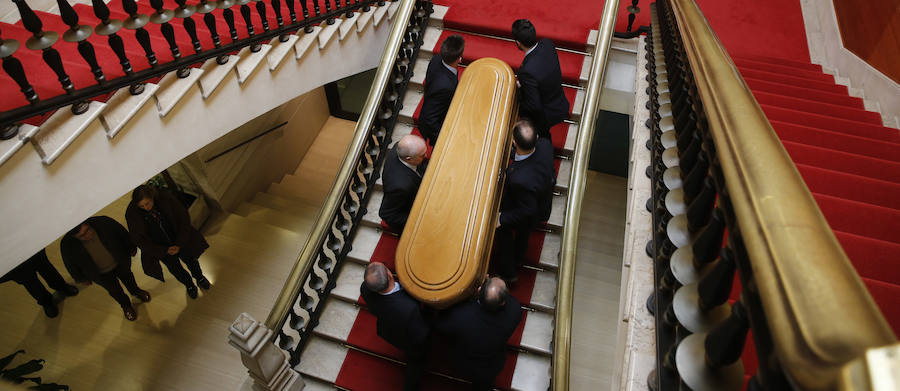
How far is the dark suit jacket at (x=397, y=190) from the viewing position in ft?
11.1

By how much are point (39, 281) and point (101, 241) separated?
1.19 meters

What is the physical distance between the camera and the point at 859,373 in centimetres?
73

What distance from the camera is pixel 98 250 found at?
191 inches

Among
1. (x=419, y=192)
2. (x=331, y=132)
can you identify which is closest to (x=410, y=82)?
(x=419, y=192)

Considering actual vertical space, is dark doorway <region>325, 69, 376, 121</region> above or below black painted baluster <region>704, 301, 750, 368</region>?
below

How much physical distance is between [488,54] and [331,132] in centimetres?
518

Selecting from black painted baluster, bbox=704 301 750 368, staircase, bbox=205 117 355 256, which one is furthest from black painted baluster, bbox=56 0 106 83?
staircase, bbox=205 117 355 256

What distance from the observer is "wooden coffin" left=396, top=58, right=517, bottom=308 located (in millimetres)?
2928

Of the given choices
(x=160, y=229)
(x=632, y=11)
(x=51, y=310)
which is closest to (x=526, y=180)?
(x=632, y=11)

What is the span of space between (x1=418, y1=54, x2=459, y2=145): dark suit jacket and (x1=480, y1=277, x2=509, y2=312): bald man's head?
149 cm

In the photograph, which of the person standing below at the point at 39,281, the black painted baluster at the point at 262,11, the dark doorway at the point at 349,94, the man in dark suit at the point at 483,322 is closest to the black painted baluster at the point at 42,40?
the black painted baluster at the point at 262,11

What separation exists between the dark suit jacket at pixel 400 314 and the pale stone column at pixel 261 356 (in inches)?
24.4

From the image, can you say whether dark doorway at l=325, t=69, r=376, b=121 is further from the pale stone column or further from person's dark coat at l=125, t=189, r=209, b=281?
the pale stone column

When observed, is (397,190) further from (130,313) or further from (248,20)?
(130,313)
